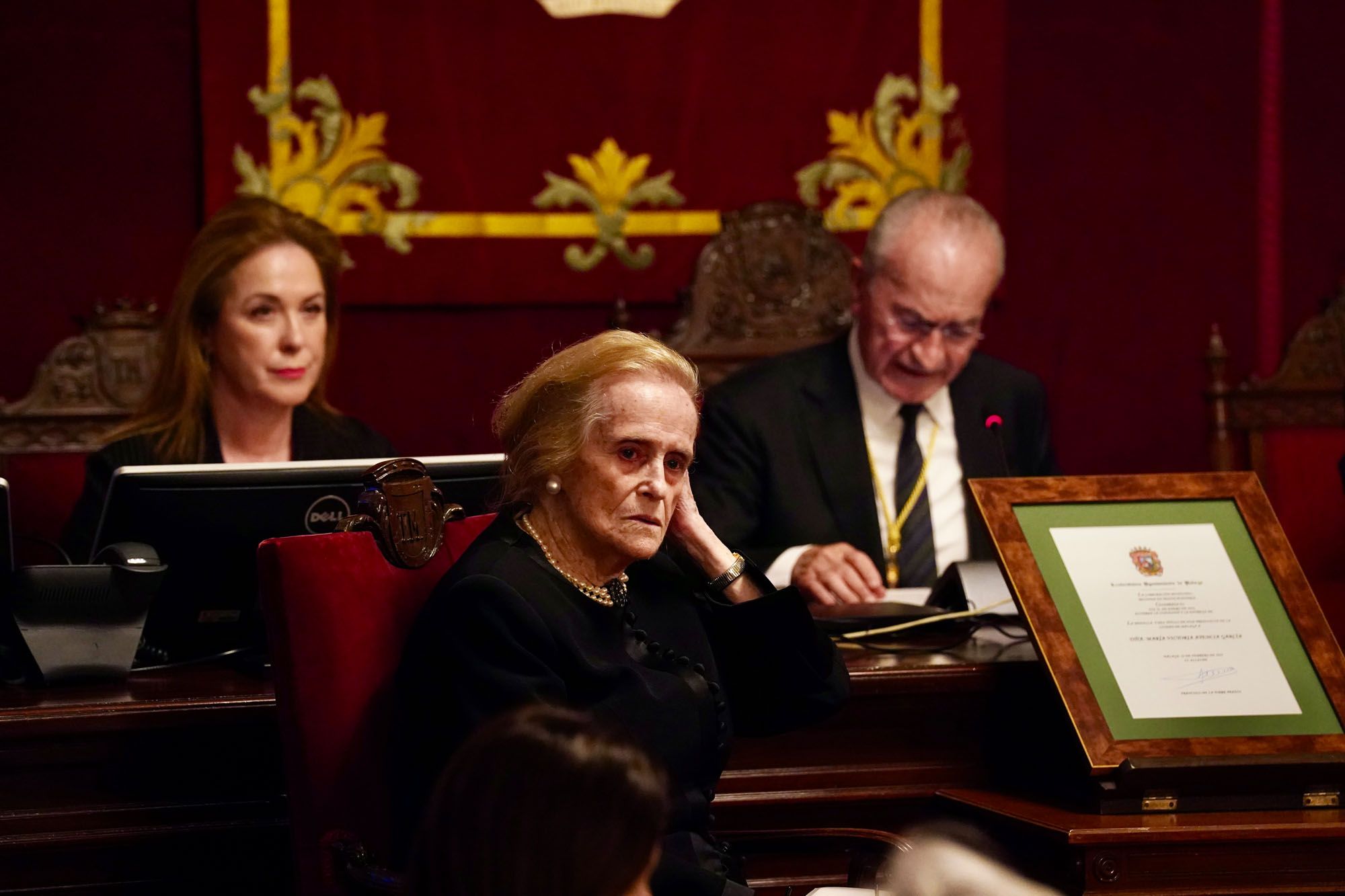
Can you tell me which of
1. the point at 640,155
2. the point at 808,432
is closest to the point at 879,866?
the point at 808,432

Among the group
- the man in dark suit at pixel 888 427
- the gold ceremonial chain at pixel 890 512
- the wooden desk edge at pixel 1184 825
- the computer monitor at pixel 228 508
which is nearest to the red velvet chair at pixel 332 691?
the computer monitor at pixel 228 508

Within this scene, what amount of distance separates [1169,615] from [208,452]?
6.26ft

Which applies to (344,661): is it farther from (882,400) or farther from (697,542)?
(882,400)

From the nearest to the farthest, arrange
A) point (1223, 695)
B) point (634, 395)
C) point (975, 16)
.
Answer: point (634, 395) < point (1223, 695) < point (975, 16)

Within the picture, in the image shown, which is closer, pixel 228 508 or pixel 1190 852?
pixel 1190 852

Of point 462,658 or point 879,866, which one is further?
point 879,866

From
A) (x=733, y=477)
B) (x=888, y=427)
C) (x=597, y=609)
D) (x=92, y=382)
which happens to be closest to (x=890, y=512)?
(x=888, y=427)

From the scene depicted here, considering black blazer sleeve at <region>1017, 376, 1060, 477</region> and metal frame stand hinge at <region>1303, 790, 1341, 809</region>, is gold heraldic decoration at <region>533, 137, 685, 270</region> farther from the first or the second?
metal frame stand hinge at <region>1303, 790, 1341, 809</region>

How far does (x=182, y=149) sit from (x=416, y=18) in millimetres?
700

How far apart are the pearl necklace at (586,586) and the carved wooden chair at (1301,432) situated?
2.47 metres

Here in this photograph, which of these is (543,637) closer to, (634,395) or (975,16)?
(634,395)

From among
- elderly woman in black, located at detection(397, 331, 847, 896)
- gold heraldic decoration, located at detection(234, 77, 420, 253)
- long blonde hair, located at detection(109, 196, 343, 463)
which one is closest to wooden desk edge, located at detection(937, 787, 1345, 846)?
elderly woman in black, located at detection(397, 331, 847, 896)

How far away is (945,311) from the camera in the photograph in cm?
329

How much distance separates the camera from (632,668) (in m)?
1.80
